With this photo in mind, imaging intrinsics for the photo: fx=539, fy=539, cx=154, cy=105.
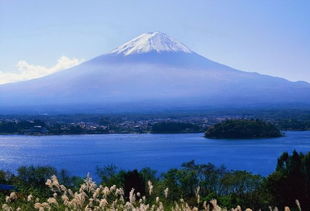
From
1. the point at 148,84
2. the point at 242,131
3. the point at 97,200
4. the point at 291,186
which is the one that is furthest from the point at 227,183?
the point at 148,84

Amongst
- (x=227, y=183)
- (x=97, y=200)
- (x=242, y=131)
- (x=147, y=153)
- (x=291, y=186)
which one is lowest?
(x=147, y=153)

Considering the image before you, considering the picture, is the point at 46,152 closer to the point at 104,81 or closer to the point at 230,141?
Result: the point at 230,141

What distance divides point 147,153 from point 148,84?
97.7 m

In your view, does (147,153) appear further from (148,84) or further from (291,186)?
(148,84)

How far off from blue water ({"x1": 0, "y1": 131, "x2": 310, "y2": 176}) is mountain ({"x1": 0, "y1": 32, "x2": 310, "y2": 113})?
244 ft

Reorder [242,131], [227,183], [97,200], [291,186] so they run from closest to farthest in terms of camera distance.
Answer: [97,200], [291,186], [227,183], [242,131]

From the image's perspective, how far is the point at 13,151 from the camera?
128ft

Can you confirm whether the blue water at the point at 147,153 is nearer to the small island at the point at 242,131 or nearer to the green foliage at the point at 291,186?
the small island at the point at 242,131

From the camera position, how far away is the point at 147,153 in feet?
123

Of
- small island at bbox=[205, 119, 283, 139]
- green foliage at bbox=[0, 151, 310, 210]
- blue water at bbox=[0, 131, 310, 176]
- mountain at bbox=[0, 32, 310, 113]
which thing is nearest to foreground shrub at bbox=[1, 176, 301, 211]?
green foliage at bbox=[0, 151, 310, 210]

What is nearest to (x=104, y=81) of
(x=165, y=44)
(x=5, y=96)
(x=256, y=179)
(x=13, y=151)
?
(x=165, y=44)

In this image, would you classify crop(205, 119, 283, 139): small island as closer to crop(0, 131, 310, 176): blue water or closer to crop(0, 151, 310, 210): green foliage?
crop(0, 131, 310, 176): blue water

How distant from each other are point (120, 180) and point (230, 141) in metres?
34.0

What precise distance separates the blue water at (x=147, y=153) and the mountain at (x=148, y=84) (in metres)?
74.5
